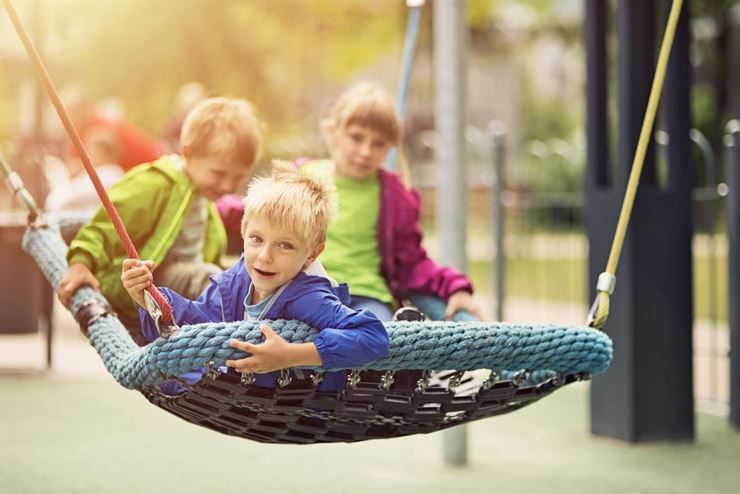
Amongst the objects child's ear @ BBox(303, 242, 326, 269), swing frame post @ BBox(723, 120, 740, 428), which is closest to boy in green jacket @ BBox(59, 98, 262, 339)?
child's ear @ BBox(303, 242, 326, 269)

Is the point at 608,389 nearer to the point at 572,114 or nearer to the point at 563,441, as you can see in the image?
the point at 563,441

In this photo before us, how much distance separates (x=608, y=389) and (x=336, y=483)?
1168 mm

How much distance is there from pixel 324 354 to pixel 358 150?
1.17 metres

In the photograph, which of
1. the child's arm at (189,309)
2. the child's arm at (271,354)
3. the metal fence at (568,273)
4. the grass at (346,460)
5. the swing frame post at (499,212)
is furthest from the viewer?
the metal fence at (568,273)

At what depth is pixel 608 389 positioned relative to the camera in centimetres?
466

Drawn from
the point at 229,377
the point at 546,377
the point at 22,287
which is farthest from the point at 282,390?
the point at 22,287

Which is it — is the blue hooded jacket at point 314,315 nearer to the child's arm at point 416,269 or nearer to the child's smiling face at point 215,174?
the child's smiling face at point 215,174

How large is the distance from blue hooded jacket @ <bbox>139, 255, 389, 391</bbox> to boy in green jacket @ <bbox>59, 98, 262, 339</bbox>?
0.53 metres

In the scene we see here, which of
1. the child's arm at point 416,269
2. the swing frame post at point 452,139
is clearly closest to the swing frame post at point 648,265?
the swing frame post at point 452,139

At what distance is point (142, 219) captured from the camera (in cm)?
312

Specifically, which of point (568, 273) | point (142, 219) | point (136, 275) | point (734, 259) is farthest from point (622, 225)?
point (568, 273)

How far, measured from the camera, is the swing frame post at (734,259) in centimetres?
490

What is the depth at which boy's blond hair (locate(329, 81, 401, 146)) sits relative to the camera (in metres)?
3.26

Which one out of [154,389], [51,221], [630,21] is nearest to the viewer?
[154,389]
